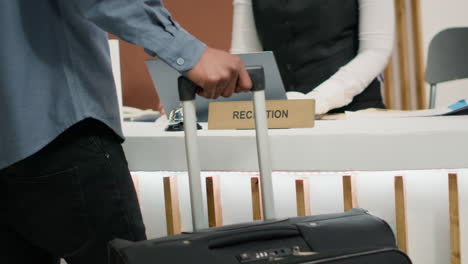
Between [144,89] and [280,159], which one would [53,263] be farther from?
[144,89]

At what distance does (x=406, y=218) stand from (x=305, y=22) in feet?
3.15

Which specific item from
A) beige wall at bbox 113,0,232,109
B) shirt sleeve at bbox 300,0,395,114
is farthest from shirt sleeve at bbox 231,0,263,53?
beige wall at bbox 113,0,232,109

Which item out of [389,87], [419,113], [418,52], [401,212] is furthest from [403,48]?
[401,212]

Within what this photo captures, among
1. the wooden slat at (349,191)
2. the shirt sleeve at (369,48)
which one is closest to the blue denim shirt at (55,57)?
the wooden slat at (349,191)

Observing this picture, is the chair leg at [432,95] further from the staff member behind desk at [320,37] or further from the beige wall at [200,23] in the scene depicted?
the beige wall at [200,23]

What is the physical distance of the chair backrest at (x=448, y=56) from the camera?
105 inches

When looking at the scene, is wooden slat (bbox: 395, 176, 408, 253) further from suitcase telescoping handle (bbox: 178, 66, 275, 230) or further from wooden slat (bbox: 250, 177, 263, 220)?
suitcase telescoping handle (bbox: 178, 66, 275, 230)

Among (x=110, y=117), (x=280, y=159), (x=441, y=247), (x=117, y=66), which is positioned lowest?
(x=441, y=247)

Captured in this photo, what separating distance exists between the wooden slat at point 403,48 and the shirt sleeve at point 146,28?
3185 millimetres

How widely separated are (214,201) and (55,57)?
20.4 inches

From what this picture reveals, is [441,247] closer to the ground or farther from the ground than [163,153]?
closer to the ground

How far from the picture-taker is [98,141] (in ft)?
2.53

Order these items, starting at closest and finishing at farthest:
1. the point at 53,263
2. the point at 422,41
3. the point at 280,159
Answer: the point at 53,263, the point at 280,159, the point at 422,41

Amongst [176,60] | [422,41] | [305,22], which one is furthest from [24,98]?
[422,41]
